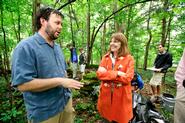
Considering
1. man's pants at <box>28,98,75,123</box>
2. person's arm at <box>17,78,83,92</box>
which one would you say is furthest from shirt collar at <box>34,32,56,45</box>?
man's pants at <box>28,98,75,123</box>

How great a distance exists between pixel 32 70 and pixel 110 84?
1.80 metres

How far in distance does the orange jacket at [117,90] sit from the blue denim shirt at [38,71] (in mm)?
1222

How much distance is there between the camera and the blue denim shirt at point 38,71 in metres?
2.20

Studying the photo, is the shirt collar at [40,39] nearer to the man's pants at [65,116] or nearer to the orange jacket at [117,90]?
the man's pants at [65,116]

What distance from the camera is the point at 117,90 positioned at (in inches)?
145

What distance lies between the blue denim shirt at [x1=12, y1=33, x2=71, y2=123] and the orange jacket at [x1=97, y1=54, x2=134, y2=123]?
1.22 metres

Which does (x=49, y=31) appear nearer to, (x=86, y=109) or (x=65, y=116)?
(x=65, y=116)

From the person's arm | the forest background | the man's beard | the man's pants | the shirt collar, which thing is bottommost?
the man's pants

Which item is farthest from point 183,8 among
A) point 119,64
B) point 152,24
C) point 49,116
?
point 152,24

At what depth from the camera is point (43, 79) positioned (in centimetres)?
225

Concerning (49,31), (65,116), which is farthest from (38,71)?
(65,116)

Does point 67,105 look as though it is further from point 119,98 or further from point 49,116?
point 119,98

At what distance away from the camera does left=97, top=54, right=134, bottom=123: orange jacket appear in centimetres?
361

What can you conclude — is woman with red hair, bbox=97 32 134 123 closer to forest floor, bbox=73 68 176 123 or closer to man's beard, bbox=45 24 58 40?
man's beard, bbox=45 24 58 40
